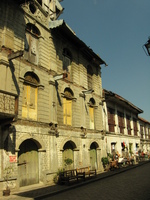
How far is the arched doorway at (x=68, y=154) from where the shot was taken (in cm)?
1435

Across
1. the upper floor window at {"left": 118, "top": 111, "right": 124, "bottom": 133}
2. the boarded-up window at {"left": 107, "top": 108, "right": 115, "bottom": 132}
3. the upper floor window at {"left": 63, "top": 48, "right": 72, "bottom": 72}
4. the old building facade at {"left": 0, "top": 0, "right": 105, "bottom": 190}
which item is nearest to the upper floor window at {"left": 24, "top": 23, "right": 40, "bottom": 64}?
the old building facade at {"left": 0, "top": 0, "right": 105, "bottom": 190}

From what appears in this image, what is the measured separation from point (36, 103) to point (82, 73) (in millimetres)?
6658

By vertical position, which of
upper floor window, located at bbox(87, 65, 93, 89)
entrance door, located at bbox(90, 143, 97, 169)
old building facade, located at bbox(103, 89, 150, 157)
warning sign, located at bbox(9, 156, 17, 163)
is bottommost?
entrance door, located at bbox(90, 143, 97, 169)

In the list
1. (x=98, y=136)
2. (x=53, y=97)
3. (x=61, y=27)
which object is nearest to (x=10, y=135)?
(x=53, y=97)

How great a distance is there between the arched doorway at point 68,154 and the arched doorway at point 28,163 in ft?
8.12

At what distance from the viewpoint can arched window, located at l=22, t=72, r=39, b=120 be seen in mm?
12148

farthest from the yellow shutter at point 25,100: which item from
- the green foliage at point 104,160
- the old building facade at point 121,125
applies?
the old building facade at point 121,125

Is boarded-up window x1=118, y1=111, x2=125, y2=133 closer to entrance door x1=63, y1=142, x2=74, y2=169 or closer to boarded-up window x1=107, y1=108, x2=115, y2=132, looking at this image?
boarded-up window x1=107, y1=108, x2=115, y2=132

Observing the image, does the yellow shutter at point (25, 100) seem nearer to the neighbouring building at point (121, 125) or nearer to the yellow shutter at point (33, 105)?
the yellow shutter at point (33, 105)

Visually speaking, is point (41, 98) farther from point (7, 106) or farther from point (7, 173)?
point (7, 173)

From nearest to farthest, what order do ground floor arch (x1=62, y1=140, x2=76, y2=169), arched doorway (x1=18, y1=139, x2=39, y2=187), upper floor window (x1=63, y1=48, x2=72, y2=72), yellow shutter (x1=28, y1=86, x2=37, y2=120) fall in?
arched doorway (x1=18, y1=139, x2=39, y2=187) → yellow shutter (x1=28, y1=86, x2=37, y2=120) → ground floor arch (x1=62, y1=140, x2=76, y2=169) → upper floor window (x1=63, y1=48, x2=72, y2=72)

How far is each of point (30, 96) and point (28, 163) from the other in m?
3.96

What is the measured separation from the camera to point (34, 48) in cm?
1377

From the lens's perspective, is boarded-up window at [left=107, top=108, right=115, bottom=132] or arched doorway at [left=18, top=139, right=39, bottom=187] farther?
boarded-up window at [left=107, top=108, right=115, bottom=132]
